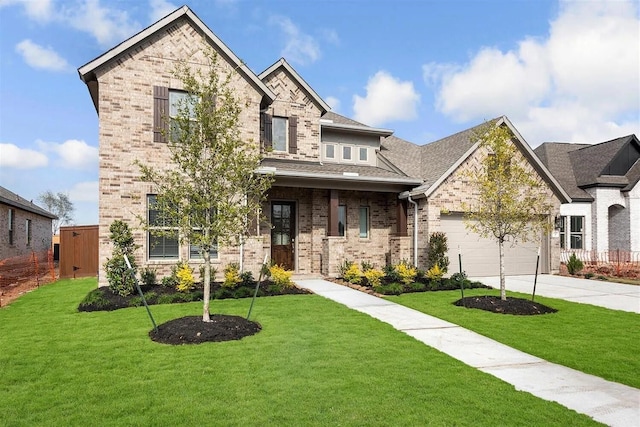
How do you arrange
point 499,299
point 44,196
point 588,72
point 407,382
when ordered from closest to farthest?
1. point 407,382
2. point 499,299
3. point 588,72
4. point 44,196

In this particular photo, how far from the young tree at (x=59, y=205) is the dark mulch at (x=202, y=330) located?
196ft

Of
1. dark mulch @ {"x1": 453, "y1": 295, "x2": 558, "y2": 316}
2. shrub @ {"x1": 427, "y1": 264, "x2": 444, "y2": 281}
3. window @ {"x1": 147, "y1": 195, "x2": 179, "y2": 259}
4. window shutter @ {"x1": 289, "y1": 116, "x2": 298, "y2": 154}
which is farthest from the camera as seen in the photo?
window shutter @ {"x1": 289, "y1": 116, "x2": 298, "y2": 154}

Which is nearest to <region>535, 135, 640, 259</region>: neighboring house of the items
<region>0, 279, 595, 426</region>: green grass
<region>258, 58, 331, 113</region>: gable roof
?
<region>258, 58, 331, 113</region>: gable roof

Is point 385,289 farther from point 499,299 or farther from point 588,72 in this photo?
point 588,72

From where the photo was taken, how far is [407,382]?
4867mm

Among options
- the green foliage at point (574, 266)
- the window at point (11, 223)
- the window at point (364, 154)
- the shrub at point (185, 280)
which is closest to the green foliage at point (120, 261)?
the shrub at point (185, 280)

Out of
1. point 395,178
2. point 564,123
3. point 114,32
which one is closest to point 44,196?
point 114,32

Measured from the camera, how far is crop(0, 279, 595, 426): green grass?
3.99 m

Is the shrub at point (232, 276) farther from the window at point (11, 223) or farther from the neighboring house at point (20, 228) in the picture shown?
the window at point (11, 223)

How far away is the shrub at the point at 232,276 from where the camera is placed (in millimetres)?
11453

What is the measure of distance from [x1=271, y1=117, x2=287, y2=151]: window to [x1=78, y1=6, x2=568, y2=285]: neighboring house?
4 centimetres

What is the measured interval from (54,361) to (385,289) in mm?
8296

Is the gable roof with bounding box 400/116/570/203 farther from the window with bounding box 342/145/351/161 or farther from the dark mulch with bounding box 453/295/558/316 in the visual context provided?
the dark mulch with bounding box 453/295/558/316

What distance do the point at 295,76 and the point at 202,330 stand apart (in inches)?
450
